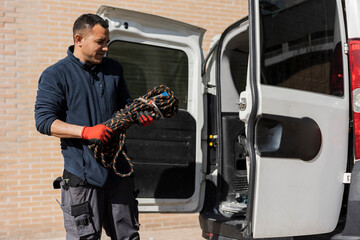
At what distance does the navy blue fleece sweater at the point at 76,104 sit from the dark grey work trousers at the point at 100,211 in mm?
120

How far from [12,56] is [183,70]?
2.44 m

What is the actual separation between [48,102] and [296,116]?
1.51 meters

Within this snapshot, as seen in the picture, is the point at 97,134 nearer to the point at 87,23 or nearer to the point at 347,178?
the point at 87,23

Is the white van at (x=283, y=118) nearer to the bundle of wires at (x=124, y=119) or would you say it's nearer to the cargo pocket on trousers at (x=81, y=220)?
the bundle of wires at (x=124, y=119)

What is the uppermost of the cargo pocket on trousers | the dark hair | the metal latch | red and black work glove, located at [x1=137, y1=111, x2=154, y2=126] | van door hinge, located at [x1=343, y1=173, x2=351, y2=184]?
the dark hair

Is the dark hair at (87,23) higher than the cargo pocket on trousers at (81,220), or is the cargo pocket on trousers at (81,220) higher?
the dark hair at (87,23)

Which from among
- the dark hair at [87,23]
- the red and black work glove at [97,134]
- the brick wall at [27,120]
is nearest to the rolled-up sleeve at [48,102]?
the red and black work glove at [97,134]

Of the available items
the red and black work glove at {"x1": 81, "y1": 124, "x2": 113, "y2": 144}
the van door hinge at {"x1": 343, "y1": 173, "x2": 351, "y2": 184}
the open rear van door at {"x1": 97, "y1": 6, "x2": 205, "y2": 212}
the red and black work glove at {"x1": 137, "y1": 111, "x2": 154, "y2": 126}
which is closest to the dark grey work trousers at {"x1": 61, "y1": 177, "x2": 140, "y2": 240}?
the red and black work glove at {"x1": 81, "y1": 124, "x2": 113, "y2": 144}

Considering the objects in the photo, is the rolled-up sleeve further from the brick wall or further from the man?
the brick wall

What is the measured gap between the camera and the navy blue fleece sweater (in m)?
2.66

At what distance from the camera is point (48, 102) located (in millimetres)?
2641

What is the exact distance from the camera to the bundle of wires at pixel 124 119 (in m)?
2.66

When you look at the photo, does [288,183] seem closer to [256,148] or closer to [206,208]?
[256,148]

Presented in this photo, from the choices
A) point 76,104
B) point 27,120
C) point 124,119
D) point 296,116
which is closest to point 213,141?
point 296,116
